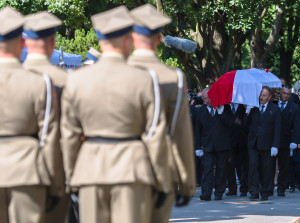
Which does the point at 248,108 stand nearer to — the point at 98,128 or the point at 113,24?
the point at 113,24

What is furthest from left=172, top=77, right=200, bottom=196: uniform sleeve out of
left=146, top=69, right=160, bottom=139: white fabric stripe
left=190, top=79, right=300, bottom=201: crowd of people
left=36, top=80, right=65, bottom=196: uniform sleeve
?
left=190, top=79, right=300, bottom=201: crowd of people

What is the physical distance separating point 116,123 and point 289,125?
11021 millimetres

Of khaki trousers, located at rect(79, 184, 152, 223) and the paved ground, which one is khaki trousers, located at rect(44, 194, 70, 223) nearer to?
khaki trousers, located at rect(79, 184, 152, 223)

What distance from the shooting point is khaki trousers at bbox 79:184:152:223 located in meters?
6.16

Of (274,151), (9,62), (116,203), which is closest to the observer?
Answer: (116,203)

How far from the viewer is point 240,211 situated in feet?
45.0

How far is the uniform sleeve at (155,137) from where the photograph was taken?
6.28m

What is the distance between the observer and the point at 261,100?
16266mm

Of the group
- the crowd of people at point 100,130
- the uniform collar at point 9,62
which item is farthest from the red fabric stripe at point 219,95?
the uniform collar at point 9,62

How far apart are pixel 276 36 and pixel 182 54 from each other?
3.87 metres

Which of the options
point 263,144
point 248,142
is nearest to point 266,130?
point 263,144

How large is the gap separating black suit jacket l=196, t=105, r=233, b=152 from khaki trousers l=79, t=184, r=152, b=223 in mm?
9849

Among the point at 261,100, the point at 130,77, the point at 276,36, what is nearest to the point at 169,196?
the point at 130,77

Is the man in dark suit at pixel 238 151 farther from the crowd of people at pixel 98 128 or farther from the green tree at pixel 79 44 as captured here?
the green tree at pixel 79 44
